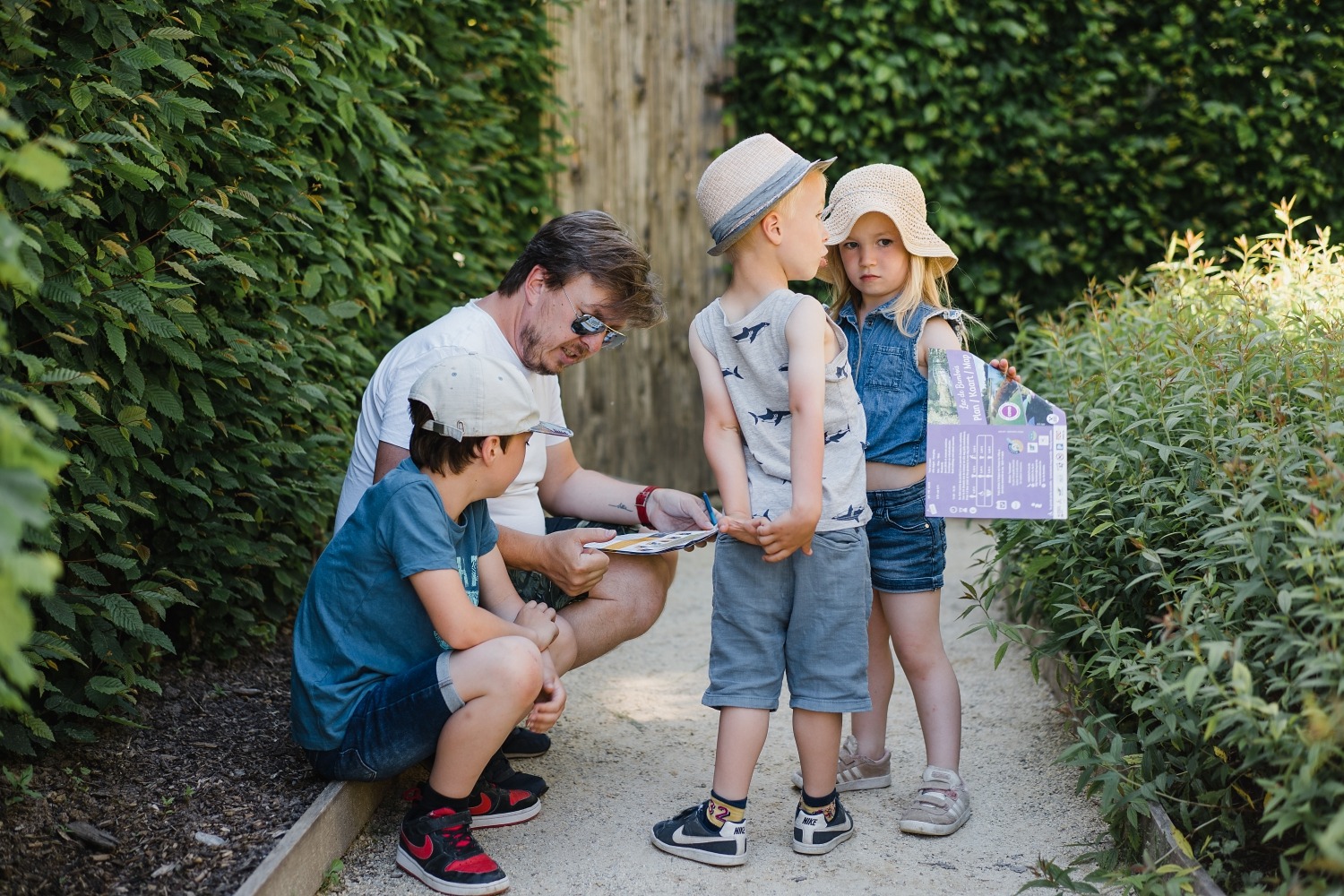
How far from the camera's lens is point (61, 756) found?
2680 millimetres

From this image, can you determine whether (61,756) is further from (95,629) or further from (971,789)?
(971,789)

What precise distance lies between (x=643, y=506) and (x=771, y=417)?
0.66m

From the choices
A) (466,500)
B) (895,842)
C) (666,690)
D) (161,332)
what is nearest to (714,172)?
(466,500)

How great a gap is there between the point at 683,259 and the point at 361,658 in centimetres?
435

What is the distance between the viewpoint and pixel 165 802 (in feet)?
8.43

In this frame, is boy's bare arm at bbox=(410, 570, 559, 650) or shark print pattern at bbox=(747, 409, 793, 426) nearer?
boy's bare arm at bbox=(410, 570, 559, 650)

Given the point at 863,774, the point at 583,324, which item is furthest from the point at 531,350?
the point at 863,774

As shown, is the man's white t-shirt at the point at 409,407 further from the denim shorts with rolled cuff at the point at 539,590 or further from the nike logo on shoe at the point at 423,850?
the nike logo on shoe at the point at 423,850

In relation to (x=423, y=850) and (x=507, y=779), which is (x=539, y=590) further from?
(x=423, y=850)

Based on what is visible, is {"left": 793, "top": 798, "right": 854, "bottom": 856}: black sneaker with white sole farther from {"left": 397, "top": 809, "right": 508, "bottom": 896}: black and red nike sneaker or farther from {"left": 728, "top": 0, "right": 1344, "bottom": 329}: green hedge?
{"left": 728, "top": 0, "right": 1344, "bottom": 329}: green hedge

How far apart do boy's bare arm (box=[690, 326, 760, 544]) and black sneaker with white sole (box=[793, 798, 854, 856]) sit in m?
0.65

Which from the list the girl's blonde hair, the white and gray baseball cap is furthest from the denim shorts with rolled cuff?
the girl's blonde hair

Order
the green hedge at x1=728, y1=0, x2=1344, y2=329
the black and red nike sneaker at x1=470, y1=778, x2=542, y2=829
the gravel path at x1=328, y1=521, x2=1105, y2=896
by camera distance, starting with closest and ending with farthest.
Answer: the gravel path at x1=328, y1=521, x2=1105, y2=896 < the black and red nike sneaker at x1=470, y1=778, x2=542, y2=829 < the green hedge at x1=728, y1=0, x2=1344, y2=329

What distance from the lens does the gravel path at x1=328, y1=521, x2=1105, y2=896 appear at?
259 centimetres
